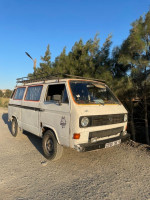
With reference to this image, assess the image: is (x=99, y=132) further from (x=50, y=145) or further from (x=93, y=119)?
(x=50, y=145)

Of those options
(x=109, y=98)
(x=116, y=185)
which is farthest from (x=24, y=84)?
(x=116, y=185)

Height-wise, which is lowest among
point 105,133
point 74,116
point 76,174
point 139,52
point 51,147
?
point 76,174

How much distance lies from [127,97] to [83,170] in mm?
3712

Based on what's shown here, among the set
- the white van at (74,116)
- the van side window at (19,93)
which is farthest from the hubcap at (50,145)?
the van side window at (19,93)

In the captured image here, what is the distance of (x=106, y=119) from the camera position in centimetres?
377

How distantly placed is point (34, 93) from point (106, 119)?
2617mm

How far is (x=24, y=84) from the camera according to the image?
6.07 meters

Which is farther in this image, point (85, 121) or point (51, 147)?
point (51, 147)

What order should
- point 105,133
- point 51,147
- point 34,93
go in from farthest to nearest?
point 34,93, point 51,147, point 105,133

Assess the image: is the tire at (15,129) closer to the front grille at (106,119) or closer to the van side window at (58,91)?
the van side window at (58,91)

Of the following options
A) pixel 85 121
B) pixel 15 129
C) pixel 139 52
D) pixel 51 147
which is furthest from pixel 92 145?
pixel 15 129

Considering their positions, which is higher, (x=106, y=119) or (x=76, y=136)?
(x=106, y=119)

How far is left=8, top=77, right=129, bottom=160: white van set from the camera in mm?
3344

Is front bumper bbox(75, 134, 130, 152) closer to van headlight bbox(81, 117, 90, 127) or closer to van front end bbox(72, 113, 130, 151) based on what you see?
van front end bbox(72, 113, 130, 151)
